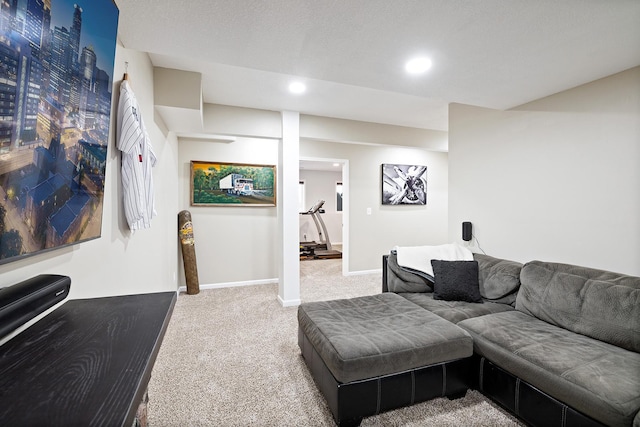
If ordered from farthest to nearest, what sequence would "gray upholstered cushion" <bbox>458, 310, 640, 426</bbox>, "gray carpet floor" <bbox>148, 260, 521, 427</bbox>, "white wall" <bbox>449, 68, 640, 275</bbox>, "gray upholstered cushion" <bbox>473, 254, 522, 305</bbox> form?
"gray upholstered cushion" <bbox>473, 254, 522, 305</bbox> < "white wall" <bbox>449, 68, 640, 275</bbox> < "gray carpet floor" <bbox>148, 260, 521, 427</bbox> < "gray upholstered cushion" <bbox>458, 310, 640, 426</bbox>

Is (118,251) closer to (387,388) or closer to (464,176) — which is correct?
(387,388)

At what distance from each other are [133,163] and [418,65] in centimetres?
193

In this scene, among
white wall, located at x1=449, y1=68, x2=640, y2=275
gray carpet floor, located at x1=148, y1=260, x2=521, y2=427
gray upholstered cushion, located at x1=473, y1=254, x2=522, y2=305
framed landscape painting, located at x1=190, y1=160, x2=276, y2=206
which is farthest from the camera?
framed landscape painting, located at x1=190, y1=160, x2=276, y2=206

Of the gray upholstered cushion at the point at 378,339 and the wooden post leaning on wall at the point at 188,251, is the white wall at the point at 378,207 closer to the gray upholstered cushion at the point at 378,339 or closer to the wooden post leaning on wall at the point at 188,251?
the wooden post leaning on wall at the point at 188,251

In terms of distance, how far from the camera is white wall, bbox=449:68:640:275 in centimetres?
200

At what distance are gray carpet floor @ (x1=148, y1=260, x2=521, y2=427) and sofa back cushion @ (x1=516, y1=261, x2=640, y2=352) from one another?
0.78 metres

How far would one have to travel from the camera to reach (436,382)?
1.73 meters

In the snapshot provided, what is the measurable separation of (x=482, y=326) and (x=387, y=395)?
0.83m

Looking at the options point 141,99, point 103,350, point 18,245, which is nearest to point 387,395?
point 103,350

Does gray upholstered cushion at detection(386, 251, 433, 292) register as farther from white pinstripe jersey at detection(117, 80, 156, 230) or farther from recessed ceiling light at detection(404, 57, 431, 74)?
white pinstripe jersey at detection(117, 80, 156, 230)

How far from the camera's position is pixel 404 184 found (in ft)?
17.6

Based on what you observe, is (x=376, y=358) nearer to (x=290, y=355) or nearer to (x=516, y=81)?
(x=290, y=355)

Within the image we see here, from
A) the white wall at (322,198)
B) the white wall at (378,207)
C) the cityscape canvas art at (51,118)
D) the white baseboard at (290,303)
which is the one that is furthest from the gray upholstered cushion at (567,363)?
the white wall at (322,198)

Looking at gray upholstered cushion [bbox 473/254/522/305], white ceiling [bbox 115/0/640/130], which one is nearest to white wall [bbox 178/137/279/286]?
white ceiling [bbox 115/0/640/130]
